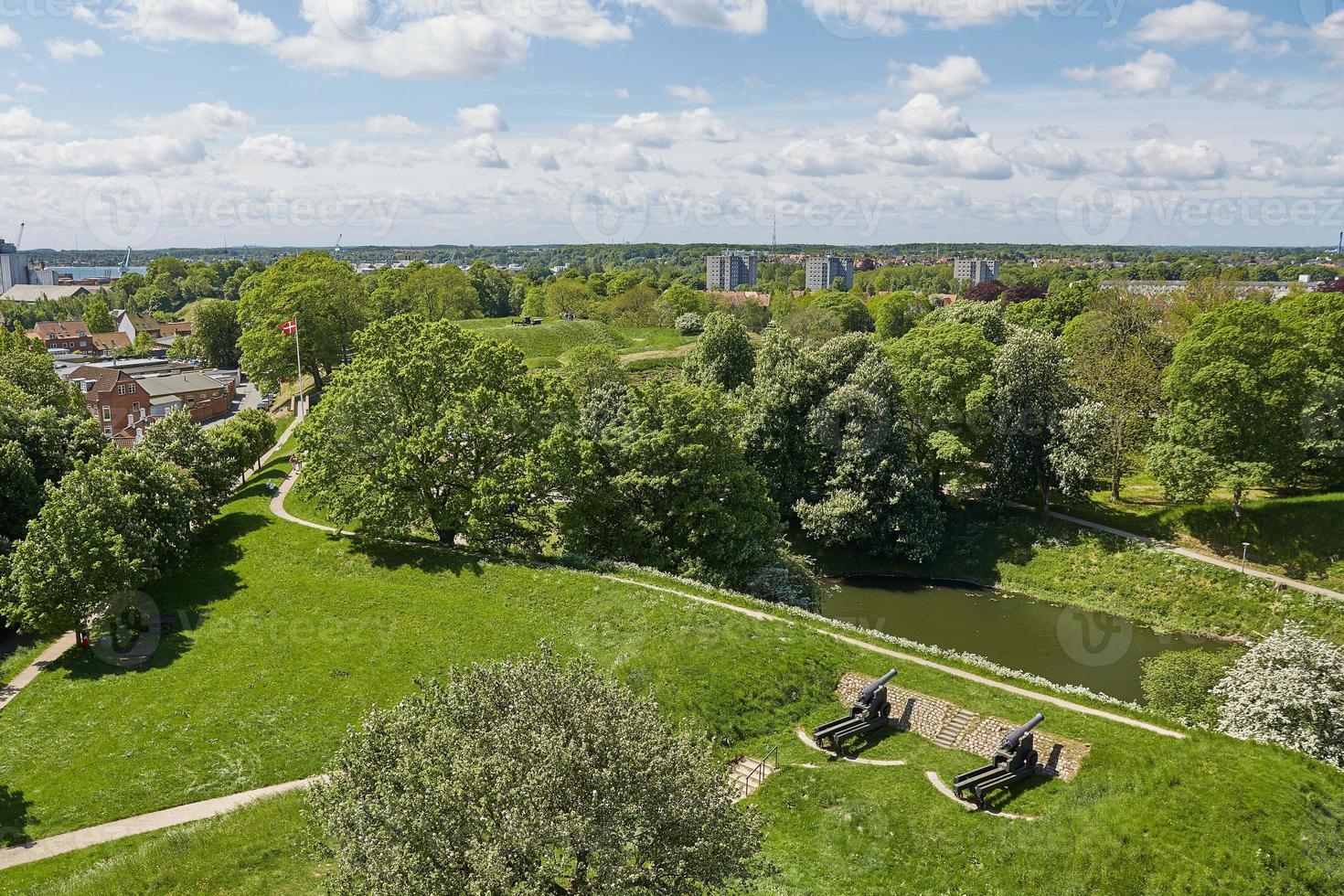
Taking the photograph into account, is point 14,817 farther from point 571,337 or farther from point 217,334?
point 217,334

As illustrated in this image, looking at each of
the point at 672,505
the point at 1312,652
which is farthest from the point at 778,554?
the point at 1312,652

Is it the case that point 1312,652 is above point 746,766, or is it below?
above

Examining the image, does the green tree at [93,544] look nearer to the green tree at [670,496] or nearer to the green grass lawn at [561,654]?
the green grass lawn at [561,654]

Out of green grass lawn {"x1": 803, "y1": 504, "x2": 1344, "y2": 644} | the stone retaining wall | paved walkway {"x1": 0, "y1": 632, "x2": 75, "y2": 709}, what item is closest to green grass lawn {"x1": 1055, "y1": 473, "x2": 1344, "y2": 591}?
green grass lawn {"x1": 803, "y1": 504, "x2": 1344, "y2": 644}

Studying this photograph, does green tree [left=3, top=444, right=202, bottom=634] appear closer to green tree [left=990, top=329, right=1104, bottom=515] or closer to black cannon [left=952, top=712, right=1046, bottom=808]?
black cannon [left=952, top=712, right=1046, bottom=808]

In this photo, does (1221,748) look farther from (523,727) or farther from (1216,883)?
(523,727)

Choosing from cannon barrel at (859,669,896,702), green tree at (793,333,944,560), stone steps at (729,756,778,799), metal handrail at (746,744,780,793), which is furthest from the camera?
green tree at (793,333,944,560)
